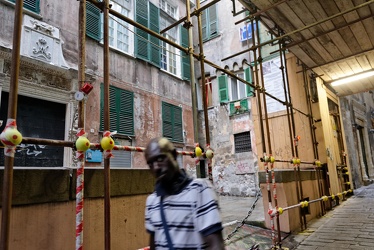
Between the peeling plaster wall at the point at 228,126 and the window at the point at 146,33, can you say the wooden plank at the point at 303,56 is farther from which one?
the window at the point at 146,33

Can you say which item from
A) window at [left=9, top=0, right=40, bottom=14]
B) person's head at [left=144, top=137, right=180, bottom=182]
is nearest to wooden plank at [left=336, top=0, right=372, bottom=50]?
person's head at [left=144, top=137, right=180, bottom=182]

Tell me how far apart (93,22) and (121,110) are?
3.07 metres

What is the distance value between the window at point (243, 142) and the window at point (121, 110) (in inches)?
208

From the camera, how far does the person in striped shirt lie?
1281mm

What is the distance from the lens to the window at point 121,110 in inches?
360

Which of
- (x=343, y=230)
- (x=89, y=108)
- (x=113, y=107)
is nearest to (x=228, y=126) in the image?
(x=113, y=107)

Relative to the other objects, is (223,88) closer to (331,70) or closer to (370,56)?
(331,70)

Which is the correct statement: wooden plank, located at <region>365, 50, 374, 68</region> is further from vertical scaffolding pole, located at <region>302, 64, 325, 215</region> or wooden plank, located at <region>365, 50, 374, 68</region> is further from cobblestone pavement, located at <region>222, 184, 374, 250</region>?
cobblestone pavement, located at <region>222, 184, 374, 250</region>

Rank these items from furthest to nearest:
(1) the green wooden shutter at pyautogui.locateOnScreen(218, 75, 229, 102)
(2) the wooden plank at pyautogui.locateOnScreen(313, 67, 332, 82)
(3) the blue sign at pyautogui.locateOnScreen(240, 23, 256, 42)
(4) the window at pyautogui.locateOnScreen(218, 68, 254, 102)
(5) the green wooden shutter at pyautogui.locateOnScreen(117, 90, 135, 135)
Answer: (1) the green wooden shutter at pyautogui.locateOnScreen(218, 75, 229, 102), (4) the window at pyautogui.locateOnScreen(218, 68, 254, 102), (3) the blue sign at pyautogui.locateOnScreen(240, 23, 256, 42), (5) the green wooden shutter at pyautogui.locateOnScreen(117, 90, 135, 135), (2) the wooden plank at pyautogui.locateOnScreen(313, 67, 332, 82)

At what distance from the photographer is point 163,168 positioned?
1.44 m

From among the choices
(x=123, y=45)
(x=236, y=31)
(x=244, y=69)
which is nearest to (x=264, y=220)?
(x=123, y=45)

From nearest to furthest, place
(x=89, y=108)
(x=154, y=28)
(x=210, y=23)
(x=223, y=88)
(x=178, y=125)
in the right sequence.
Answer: (x=89, y=108)
(x=154, y=28)
(x=178, y=125)
(x=223, y=88)
(x=210, y=23)

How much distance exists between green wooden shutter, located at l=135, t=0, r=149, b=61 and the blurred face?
30.9 ft

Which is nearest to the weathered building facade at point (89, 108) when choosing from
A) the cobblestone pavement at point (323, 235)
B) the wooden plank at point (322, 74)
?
the cobblestone pavement at point (323, 235)
